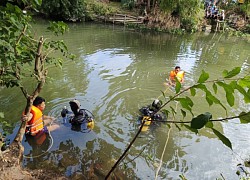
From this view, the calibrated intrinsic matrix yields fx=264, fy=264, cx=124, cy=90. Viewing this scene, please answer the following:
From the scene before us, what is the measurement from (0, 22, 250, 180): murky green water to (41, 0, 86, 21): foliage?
20.3ft

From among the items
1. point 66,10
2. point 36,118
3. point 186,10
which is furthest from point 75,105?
point 66,10

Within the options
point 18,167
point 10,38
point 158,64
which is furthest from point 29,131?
point 158,64

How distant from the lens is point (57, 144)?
5.90m

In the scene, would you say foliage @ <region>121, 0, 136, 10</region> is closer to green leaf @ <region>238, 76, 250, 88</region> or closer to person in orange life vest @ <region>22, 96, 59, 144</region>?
person in orange life vest @ <region>22, 96, 59, 144</region>

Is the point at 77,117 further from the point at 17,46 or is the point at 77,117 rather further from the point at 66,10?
the point at 66,10

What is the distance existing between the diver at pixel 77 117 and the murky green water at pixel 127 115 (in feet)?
0.63

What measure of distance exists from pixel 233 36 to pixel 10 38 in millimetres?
20278

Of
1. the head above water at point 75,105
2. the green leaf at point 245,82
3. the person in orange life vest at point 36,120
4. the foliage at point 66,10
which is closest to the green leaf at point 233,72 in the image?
the green leaf at point 245,82

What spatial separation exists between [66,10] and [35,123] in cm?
1615

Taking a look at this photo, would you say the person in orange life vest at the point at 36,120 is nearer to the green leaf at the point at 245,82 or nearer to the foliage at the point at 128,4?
the green leaf at the point at 245,82

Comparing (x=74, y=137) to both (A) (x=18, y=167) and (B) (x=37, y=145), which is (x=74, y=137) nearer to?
(B) (x=37, y=145)

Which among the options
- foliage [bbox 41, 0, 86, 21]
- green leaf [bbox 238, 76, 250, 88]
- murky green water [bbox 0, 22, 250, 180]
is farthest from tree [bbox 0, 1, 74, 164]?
foliage [bbox 41, 0, 86, 21]

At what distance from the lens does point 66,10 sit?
2003 centimetres

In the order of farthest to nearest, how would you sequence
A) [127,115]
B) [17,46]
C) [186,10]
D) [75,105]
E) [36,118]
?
[186,10], [127,115], [75,105], [36,118], [17,46]
